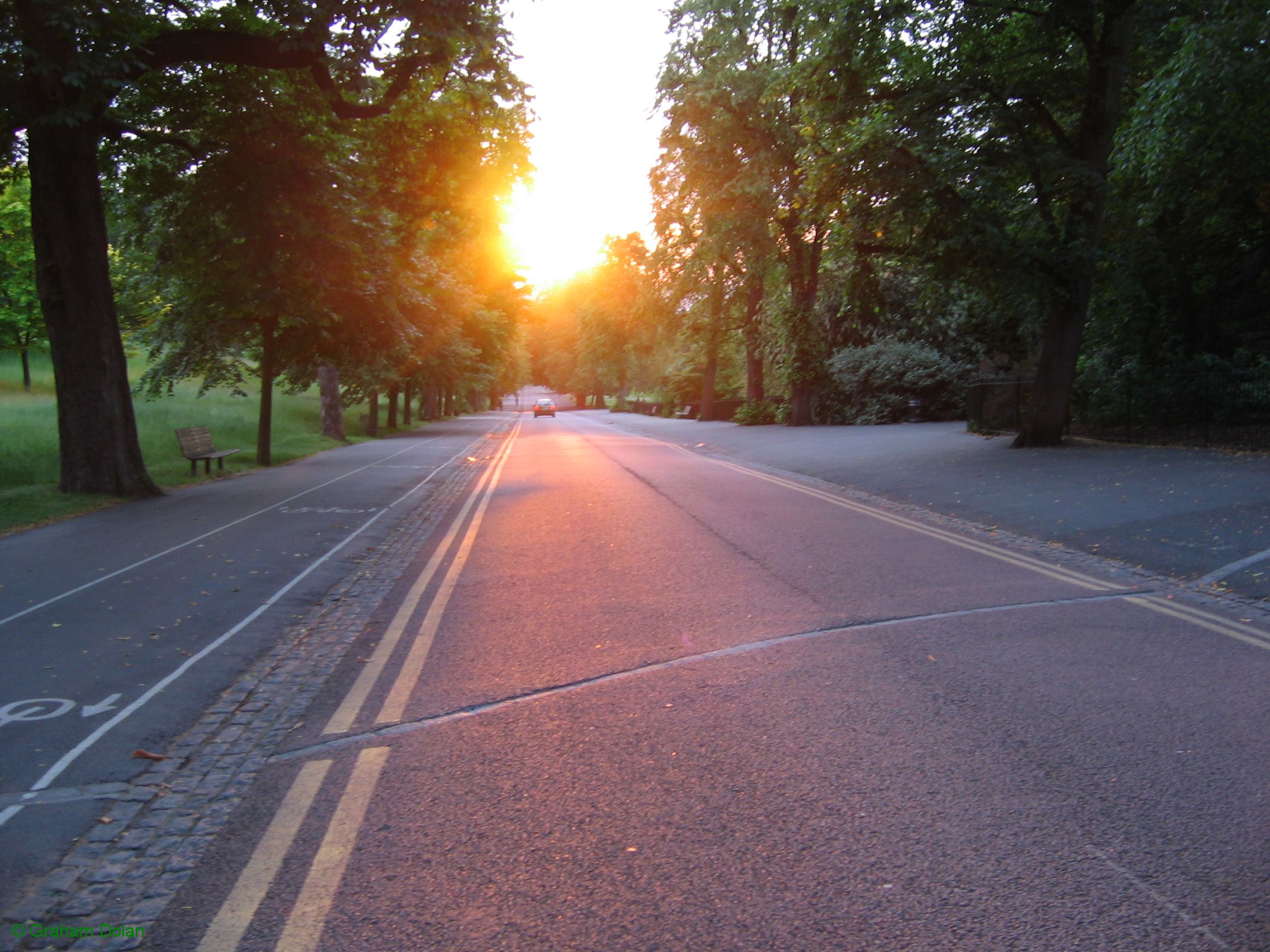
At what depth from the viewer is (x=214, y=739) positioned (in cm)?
501

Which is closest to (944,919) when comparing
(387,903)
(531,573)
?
(387,903)

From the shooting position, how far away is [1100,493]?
12812 millimetres

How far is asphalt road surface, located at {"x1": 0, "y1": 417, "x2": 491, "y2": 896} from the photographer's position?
449 centimetres

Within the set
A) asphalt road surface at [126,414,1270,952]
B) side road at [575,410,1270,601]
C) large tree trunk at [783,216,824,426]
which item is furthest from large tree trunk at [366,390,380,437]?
asphalt road surface at [126,414,1270,952]

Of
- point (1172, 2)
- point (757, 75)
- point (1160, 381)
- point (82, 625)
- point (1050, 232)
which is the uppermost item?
point (757, 75)

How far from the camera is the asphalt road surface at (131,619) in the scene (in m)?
4.49

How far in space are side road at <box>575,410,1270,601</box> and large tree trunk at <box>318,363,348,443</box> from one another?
1733 cm

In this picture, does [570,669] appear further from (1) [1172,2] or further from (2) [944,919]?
(1) [1172,2]

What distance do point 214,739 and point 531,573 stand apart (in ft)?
14.3

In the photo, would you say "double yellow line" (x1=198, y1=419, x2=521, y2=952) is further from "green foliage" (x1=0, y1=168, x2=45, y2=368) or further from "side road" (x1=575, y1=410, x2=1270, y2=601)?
"green foliage" (x1=0, y1=168, x2=45, y2=368)

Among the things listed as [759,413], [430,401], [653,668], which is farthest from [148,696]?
[430,401]

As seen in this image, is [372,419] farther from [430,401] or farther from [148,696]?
[148,696]

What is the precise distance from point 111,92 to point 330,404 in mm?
21917

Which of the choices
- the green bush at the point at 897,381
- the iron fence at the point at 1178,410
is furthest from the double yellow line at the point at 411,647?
the green bush at the point at 897,381
